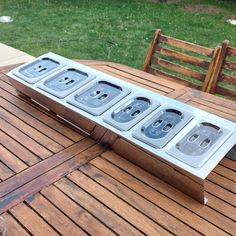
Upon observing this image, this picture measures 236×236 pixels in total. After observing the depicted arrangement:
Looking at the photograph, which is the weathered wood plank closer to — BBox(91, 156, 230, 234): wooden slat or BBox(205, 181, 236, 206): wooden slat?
BBox(91, 156, 230, 234): wooden slat

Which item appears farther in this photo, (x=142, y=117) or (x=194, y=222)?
(x=142, y=117)

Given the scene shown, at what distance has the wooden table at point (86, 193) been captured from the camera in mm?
1423

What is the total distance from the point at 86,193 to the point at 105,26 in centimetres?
495

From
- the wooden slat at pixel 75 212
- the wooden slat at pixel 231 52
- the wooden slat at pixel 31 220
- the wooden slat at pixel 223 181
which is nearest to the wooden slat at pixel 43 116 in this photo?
the wooden slat at pixel 75 212

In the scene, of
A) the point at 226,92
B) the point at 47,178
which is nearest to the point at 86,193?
the point at 47,178

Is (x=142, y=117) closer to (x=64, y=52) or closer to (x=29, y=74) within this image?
(x=29, y=74)

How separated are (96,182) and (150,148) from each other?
30cm

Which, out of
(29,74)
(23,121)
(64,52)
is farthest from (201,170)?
(64,52)

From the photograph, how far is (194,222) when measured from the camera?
56.8 inches

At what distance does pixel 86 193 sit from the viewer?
1.59 metres

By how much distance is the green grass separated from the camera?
522 cm

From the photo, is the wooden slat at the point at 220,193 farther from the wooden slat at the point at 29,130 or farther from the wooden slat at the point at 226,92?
the wooden slat at the point at 226,92

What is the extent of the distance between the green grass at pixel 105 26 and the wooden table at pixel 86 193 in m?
3.01

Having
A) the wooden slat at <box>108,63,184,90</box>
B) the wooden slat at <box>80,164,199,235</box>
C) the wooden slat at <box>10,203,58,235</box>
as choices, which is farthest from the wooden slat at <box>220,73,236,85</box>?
the wooden slat at <box>10,203,58,235</box>
